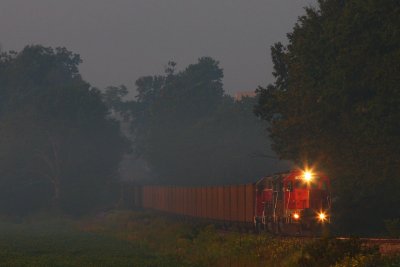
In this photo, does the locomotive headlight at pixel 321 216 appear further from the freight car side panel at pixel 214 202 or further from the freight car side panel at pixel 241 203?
the freight car side panel at pixel 214 202

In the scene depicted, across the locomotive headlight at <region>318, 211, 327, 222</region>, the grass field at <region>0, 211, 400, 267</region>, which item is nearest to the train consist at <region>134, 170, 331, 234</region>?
the locomotive headlight at <region>318, 211, 327, 222</region>

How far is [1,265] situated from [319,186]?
16.8m

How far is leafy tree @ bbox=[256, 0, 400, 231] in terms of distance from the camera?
4984 cm

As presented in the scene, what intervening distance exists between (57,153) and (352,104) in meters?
75.9

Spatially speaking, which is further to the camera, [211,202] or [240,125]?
[240,125]

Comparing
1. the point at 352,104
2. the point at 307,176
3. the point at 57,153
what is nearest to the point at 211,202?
the point at 352,104

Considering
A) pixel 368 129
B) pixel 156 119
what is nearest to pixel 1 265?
pixel 368 129

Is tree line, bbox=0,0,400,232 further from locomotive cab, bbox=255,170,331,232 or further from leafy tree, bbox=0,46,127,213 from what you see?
locomotive cab, bbox=255,170,331,232

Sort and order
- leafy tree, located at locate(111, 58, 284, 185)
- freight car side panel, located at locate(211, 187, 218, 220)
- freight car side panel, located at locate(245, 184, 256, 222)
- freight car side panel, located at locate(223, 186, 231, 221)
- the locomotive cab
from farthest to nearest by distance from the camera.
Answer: leafy tree, located at locate(111, 58, 284, 185), freight car side panel, located at locate(211, 187, 218, 220), freight car side panel, located at locate(223, 186, 231, 221), freight car side panel, located at locate(245, 184, 256, 222), the locomotive cab

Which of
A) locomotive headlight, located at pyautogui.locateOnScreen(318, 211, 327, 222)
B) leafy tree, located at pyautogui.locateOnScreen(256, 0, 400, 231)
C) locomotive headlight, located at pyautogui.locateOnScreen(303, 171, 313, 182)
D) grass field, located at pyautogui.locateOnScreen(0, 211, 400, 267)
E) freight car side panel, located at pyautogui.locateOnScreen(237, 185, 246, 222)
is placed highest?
leafy tree, located at pyautogui.locateOnScreen(256, 0, 400, 231)

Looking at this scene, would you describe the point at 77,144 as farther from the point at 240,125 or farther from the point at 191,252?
the point at 191,252

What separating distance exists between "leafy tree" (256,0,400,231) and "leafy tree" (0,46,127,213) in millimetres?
68707

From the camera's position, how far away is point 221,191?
59.2 metres

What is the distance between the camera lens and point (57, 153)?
122500 mm
